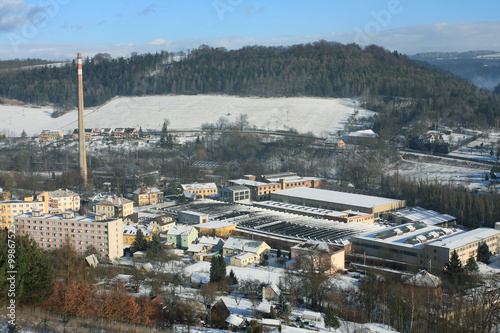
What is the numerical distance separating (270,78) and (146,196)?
1945cm

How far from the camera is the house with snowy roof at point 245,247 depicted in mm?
10891

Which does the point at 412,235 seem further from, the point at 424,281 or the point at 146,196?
the point at 146,196

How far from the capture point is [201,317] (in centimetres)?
733

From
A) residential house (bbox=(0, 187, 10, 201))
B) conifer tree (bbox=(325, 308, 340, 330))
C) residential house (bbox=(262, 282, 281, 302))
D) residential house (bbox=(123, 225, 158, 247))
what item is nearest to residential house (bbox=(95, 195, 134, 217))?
residential house (bbox=(123, 225, 158, 247))

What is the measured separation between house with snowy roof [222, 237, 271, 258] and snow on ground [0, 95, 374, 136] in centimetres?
1518

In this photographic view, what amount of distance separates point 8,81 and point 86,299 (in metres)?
34.5

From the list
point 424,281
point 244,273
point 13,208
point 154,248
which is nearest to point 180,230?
point 154,248

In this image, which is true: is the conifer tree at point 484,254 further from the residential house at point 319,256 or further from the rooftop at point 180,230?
the rooftop at point 180,230

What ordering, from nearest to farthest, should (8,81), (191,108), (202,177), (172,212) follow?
(172,212), (202,177), (191,108), (8,81)

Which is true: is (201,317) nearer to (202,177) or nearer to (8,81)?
(202,177)

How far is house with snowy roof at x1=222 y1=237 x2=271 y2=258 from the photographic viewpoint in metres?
10.9

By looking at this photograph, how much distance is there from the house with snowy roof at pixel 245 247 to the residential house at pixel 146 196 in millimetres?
5714

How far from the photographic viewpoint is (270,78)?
1344 inches

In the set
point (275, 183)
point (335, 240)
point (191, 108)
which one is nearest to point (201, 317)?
point (335, 240)
